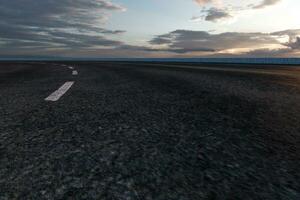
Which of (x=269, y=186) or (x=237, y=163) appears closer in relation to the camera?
(x=269, y=186)

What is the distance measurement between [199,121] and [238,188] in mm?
1489

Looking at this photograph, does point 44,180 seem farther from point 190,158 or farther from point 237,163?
point 237,163

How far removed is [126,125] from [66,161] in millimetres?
982

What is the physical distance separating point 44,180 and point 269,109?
292 centimetres

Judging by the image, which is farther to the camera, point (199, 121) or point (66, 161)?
point (199, 121)

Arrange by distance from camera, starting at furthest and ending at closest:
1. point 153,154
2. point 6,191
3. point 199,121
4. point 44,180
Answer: point 199,121 < point 153,154 < point 44,180 < point 6,191

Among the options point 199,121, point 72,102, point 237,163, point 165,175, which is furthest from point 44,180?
point 72,102

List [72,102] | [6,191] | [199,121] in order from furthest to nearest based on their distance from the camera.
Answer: [72,102]
[199,121]
[6,191]

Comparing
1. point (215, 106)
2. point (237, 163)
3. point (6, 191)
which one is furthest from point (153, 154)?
point (215, 106)

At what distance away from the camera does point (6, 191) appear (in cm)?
141

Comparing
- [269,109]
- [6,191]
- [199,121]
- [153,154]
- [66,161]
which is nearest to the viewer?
[6,191]

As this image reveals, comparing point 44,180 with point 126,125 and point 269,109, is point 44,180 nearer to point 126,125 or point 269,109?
point 126,125

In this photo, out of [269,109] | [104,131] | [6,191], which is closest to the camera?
[6,191]

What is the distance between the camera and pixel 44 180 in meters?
1.52
